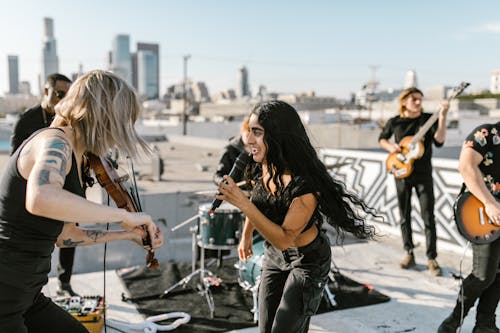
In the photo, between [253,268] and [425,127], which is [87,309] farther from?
[425,127]

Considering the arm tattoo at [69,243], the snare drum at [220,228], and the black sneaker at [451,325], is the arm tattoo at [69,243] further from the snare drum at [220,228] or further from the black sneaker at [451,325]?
the black sneaker at [451,325]

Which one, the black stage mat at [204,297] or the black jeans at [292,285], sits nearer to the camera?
the black jeans at [292,285]

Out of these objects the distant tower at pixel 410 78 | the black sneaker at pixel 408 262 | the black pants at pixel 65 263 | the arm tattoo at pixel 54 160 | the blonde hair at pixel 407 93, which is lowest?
the black sneaker at pixel 408 262

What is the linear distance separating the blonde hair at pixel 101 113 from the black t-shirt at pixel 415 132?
4.73 metres

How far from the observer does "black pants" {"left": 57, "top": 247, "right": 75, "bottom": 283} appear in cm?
506

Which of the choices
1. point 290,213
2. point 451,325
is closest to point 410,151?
point 451,325

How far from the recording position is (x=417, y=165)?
6152 mm

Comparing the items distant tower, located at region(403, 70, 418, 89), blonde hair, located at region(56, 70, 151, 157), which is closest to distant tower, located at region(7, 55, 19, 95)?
distant tower, located at region(403, 70, 418, 89)

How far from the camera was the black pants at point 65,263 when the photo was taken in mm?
5062

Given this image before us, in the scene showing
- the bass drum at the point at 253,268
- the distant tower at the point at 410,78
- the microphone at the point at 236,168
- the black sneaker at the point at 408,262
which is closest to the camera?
the microphone at the point at 236,168

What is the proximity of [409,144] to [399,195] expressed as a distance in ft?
2.31

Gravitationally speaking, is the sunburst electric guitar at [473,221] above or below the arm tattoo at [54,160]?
below

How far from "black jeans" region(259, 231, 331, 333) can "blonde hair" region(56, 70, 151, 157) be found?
4.36 ft

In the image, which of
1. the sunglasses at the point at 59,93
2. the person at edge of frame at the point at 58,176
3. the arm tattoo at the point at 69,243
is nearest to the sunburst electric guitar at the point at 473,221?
the person at edge of frame at the point at 58,176
